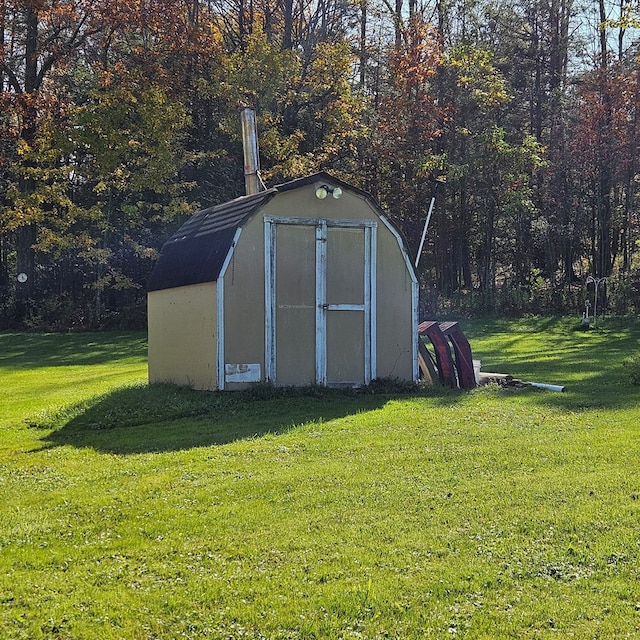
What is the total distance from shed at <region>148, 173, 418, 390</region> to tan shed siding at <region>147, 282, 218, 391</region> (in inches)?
0.9

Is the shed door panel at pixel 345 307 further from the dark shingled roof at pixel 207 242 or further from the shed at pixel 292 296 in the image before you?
the dark shingled roof at pixel 207 242

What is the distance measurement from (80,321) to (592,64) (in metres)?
20.0

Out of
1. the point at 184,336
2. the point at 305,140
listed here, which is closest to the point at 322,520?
the point at 184,336

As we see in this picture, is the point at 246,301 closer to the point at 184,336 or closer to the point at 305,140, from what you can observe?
the point at 184,336

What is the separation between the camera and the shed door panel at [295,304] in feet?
34.3

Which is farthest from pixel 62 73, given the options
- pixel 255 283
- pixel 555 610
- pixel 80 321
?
pixel 555 610

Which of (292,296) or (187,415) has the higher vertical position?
(292,296)

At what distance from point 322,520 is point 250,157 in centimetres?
934

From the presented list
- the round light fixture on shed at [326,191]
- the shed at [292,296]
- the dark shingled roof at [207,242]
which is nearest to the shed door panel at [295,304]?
→ the shed at [292,296]

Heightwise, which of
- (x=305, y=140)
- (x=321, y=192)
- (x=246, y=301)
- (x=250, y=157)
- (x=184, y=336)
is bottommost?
(x=184, y=336)

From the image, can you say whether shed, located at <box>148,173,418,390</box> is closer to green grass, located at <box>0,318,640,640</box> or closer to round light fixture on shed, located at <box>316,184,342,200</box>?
round light fixture on shed, located at <box>316,184,342,200</box>

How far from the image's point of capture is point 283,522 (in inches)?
182

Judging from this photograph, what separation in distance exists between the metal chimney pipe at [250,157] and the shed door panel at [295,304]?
101 inches

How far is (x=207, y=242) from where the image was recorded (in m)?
10.9
